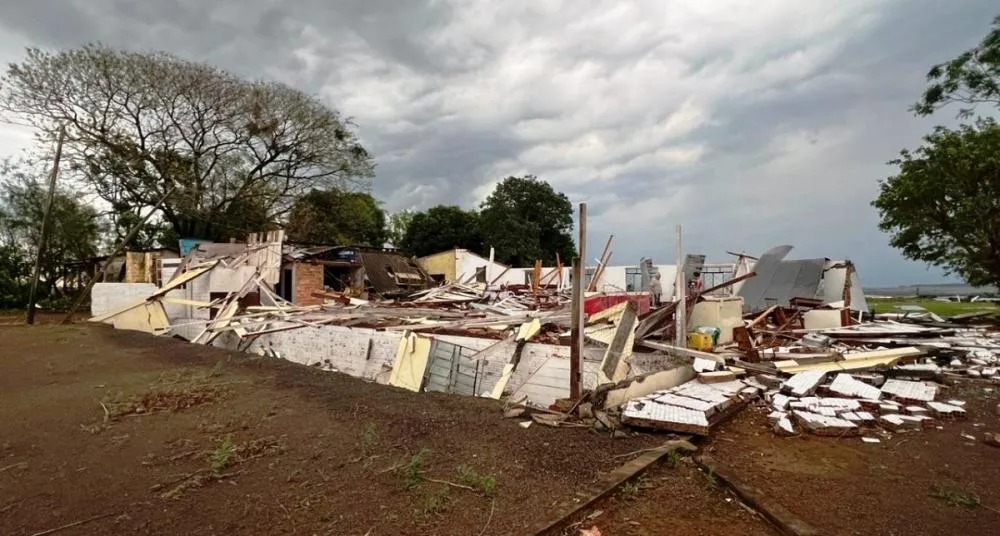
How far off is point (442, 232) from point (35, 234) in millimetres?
21200

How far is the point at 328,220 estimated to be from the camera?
28.5 meters

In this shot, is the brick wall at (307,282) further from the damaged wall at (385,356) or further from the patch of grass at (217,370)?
the patch of grass at (217,370)

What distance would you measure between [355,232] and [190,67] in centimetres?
1242

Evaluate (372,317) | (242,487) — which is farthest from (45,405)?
(372,317)

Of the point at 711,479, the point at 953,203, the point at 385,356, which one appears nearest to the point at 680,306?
the point at 711,479

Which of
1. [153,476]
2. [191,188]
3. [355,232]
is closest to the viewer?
[153,476]

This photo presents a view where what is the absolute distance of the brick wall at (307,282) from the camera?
18.4m

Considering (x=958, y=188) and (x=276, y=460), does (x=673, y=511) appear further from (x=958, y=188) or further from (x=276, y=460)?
(x=958, y=188)

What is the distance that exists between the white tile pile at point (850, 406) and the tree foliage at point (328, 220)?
23.3m

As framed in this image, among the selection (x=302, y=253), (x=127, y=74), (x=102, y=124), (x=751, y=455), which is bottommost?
(x=751, y=455)

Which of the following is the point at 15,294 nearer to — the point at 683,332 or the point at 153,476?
the point at 153,476

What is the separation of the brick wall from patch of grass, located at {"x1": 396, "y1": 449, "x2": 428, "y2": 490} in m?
15.3

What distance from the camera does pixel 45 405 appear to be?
Result: 6027 millimetres

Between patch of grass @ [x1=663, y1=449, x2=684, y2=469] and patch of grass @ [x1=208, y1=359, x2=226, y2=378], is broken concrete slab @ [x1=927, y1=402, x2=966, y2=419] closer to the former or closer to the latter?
patch of grass @ [x1=663, y1=449, x2=684, y2=469]
